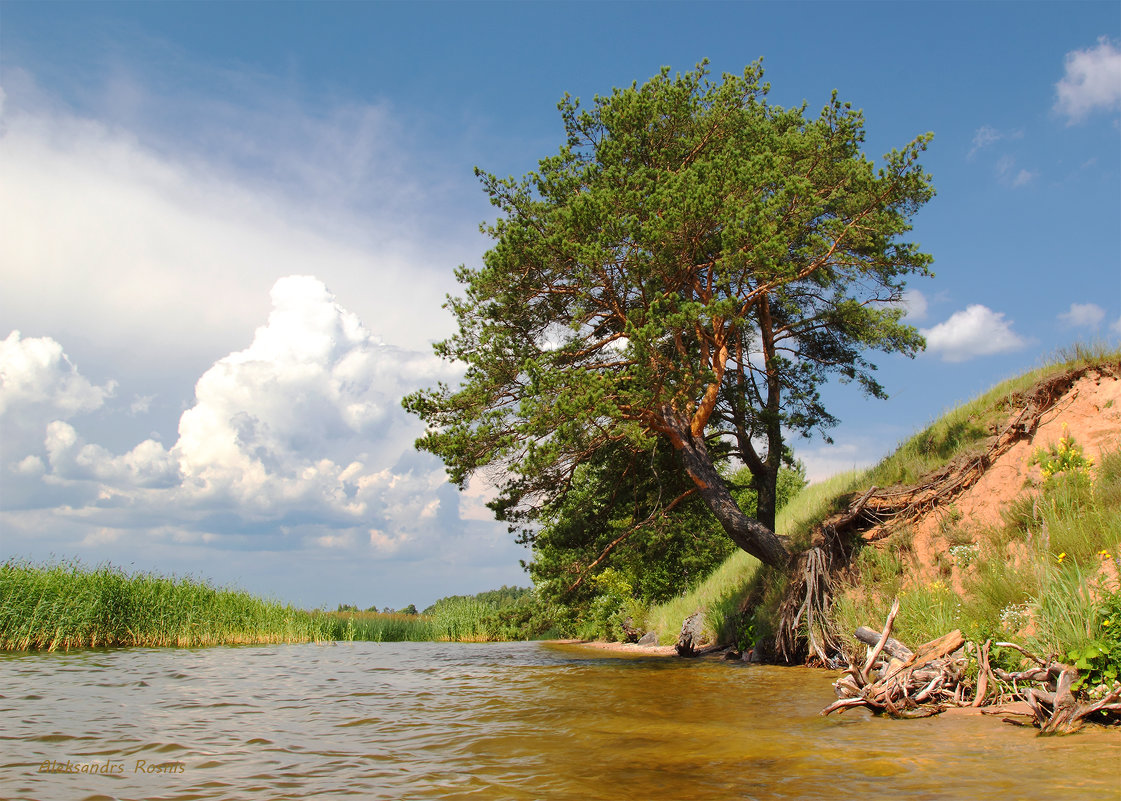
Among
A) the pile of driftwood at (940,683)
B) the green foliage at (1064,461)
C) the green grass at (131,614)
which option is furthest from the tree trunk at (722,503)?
the green grass at (131,614)

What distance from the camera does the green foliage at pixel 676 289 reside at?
1271 cm

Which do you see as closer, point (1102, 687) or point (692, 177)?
point (1102, 687)

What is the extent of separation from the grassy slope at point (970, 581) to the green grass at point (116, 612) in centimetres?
1323

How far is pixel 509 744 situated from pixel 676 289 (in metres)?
11.2

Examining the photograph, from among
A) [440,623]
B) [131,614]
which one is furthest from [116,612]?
[440,623]

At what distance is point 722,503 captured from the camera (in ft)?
47.4

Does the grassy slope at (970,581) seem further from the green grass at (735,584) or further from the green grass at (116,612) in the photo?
the green grass at (116,612)

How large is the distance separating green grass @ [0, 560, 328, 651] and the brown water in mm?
6660

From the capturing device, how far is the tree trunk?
1409 cm

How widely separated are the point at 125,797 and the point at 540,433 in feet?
29.6

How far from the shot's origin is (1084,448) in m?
10.9

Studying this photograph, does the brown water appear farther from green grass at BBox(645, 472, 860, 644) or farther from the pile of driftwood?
green grass at BBox(645, 472, 860, 644)

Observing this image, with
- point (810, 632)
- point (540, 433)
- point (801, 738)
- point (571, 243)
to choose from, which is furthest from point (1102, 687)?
point (571, 243)

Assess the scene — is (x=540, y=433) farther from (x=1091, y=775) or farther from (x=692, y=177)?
(x=1091, y=775)
